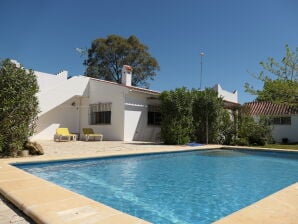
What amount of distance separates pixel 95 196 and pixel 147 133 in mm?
14857

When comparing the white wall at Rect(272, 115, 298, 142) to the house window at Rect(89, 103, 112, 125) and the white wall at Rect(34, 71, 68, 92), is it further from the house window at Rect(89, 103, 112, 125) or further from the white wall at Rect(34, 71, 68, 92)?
the white wall at Rect(34, 71, 68, 92)

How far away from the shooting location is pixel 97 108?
20.9 m

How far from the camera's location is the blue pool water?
5.26m

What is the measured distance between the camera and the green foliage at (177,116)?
17.5 meters

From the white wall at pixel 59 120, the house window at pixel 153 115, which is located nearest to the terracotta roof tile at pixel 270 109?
the house window at pixel 153 115

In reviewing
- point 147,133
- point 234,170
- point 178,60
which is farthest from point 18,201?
point 178,60

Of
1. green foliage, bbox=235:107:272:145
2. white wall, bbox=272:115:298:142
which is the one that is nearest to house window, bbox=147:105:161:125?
green foliage, bbox=235:107:272:145

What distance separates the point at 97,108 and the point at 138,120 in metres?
3.52

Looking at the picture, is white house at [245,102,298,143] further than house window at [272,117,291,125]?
No

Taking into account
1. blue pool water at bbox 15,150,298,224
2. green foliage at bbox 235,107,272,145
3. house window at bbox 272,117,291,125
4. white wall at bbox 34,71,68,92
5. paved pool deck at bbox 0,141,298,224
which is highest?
white wall at bbox 34,71,68,92

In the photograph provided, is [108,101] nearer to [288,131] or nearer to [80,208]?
[80,208]

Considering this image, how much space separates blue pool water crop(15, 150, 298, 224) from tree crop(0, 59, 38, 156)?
1.42m

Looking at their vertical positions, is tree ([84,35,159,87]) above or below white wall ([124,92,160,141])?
above

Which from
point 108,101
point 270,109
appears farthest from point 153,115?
point 270,109
